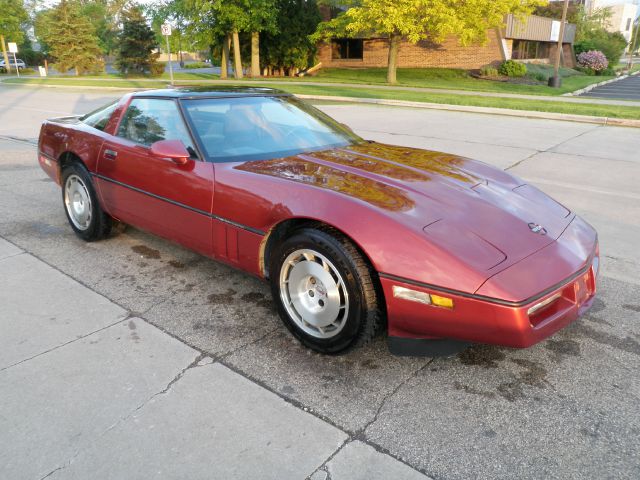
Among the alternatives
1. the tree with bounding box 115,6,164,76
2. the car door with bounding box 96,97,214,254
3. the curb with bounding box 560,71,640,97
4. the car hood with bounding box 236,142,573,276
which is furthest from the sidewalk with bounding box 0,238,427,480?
the tree with bounding box 115,6,164,76

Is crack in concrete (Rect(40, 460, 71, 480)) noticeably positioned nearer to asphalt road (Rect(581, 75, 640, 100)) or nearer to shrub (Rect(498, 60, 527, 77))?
asphalt road (Rect(581, 75, 640, 100))

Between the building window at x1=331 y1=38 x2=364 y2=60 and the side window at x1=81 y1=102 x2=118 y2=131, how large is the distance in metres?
35.8

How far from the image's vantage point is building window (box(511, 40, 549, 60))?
35.2 metres

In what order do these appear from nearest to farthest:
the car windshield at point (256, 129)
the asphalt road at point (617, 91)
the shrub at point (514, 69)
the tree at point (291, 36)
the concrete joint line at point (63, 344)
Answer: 1. the concrete joint line at point (63, 344)
2. the car windshield at point (256, 129)
3. the asphalt road at point (617, 91)
4. the shrub at point (514, 69)
5. the tree at point (291, 36)

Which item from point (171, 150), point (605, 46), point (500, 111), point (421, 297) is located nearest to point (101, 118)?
point (171, 150)

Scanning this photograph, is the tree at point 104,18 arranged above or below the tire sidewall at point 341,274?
above

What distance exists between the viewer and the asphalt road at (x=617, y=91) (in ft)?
80.8

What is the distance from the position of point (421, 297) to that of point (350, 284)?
0.36 m

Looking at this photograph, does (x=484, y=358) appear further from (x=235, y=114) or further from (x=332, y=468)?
(x=235, y=114)

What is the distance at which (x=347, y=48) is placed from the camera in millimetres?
38969

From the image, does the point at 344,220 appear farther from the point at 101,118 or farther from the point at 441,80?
the point at 441,80

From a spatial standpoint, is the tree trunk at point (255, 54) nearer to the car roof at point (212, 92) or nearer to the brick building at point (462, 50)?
the brick building at point (462, 50)

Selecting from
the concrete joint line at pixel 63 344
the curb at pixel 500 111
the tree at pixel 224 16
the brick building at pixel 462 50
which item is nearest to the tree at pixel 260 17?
the tree at pixel 224 16

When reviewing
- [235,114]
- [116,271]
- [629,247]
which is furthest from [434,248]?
[629,247]
